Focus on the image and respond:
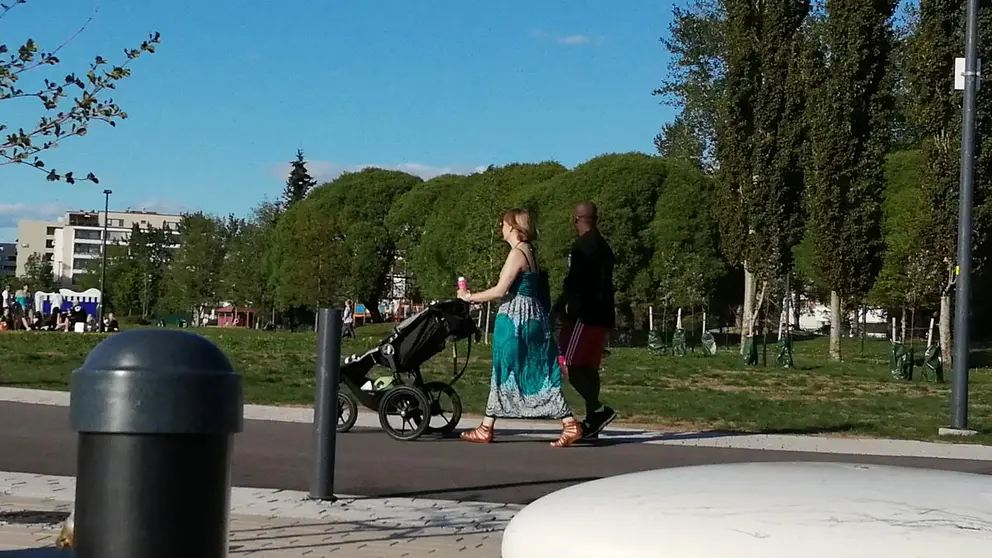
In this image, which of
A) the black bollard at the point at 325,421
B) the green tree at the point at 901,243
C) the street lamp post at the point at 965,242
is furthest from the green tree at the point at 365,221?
the black bollard at the point at 325,421

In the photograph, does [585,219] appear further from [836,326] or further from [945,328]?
[836,326]

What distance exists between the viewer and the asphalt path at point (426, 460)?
7.67 m

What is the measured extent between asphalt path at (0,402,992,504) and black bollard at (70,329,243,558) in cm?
486

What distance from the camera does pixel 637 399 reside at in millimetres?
15523

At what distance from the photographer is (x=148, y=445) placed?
2.35 metres

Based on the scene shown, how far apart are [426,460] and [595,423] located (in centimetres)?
181

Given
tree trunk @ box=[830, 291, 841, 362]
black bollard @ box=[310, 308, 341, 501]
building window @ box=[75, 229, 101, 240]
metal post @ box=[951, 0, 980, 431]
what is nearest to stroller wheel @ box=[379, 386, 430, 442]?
black bollard @ box=[310, 308, 341, 501]

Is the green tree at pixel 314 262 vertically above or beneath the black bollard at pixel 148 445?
above

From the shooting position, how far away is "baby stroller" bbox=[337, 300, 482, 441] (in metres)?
9.80

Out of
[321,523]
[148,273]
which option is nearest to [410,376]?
[321,523]

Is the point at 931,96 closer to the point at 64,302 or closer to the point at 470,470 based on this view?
the point at 470,470

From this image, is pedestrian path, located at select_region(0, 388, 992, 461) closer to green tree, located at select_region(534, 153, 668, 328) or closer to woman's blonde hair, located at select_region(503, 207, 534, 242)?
woman's blonde hair, located at select_region(503, 207, 534, 242)

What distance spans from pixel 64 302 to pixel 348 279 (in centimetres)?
1616

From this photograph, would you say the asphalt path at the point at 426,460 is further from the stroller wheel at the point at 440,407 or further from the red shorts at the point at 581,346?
the red shorts at the point at 581,346
